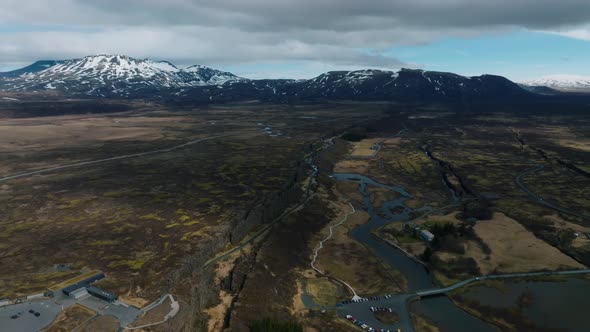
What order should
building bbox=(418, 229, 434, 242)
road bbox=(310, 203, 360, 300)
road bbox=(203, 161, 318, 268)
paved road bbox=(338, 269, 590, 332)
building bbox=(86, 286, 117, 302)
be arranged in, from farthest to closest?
building bbox=(418, 229, 434, 242)
road bbox=(203, 161, 318, 268)
road bbox=(310, 203, 360, 300)
paved road bbox=(338, 269, 590, 332)
building bbox=(86, 286, 117, 302)

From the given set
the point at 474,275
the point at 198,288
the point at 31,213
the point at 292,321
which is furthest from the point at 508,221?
the point at 31,213

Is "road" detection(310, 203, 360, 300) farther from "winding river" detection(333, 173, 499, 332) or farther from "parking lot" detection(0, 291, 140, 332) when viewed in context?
"parking lot" detection(0, 291, 140, 332)

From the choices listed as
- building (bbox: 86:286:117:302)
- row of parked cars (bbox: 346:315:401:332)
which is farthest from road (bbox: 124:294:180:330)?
row of parked cars (bbox: 346:315:401:332)

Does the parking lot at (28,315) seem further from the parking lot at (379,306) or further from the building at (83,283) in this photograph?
the parking lot at (379,306)

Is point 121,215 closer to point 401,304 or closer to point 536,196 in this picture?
point 401,304

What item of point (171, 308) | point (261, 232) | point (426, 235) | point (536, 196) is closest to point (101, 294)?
point (171, 308)

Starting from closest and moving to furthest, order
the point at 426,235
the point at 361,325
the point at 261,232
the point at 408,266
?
the point at 361,325, the point at 408,266, the point at 426,235, the point at 261,232

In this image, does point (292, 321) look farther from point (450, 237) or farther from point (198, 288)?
point (450, 237)
